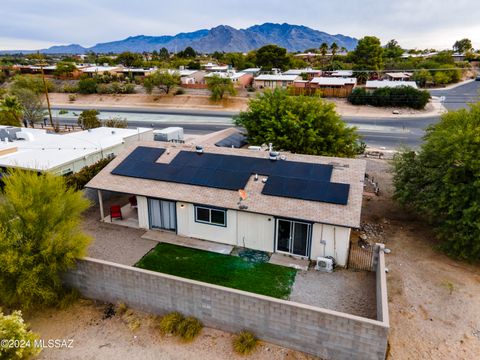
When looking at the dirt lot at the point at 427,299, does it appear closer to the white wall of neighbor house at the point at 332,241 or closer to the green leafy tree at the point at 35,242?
the white wall of neighbor house at the point at 332,241

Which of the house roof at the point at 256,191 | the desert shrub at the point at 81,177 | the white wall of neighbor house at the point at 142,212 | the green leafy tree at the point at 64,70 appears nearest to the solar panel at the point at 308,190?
the house roof at the point at 256,191

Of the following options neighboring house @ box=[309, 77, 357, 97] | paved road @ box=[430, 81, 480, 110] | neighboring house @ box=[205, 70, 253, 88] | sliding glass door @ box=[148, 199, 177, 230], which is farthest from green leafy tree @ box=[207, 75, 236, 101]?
sliding glass door @ box=[148, 199, 177, 230]

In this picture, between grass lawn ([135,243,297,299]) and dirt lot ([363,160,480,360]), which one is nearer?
dirt lot ([363,160,480,360])

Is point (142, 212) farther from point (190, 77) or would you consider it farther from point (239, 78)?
point (190, 77)

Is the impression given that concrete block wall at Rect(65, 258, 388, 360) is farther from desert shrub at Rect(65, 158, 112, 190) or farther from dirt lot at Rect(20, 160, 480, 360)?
desert shrub at Rect(65, 158, 112, 190)

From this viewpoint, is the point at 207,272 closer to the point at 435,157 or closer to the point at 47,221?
the point at 47,221
